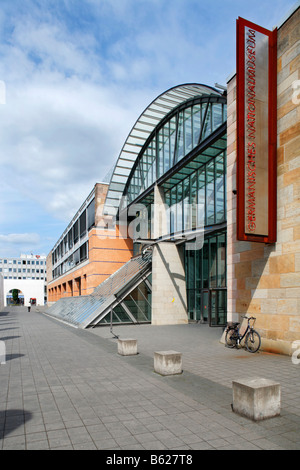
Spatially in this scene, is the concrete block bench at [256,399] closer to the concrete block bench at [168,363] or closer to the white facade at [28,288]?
the concrete block bench at [168,363]

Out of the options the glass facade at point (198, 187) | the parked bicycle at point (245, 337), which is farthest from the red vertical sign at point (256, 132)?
the glass facade at point (198, 187)

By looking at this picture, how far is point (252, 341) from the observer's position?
11602 mm

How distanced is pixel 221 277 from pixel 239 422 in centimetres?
1636

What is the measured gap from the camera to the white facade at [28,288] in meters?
100

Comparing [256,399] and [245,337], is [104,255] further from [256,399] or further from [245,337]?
[256,399]

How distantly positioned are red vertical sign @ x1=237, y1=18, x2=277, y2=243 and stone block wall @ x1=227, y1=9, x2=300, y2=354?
9.2 inches

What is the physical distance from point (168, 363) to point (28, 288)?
101 meters

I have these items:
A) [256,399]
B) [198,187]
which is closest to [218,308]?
[198,187]

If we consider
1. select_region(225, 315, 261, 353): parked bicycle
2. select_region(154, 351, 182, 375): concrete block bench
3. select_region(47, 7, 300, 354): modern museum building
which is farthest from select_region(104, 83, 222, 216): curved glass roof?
select_region(154, 351, 182, 375): concrete block bench

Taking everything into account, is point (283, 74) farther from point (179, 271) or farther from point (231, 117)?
point (179, 271)

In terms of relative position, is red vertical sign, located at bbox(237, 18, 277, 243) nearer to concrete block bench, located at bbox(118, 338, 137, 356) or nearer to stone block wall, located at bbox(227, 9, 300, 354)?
stone block wall, located at bbox(227, 9, 300, 354)

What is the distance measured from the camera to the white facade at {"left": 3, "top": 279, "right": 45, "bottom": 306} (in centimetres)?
10016

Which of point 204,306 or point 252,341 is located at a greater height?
point 252,341

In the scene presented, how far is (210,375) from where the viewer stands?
338 inches
